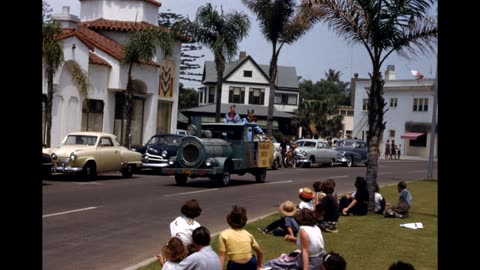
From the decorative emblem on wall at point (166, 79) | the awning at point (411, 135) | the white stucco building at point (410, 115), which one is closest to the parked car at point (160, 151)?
the decorative emblem on wall at point (166, 79)

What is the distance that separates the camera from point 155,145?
28984 millimetres

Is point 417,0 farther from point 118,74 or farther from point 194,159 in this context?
point 118,74

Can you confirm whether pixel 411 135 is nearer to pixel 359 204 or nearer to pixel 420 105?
pixel 420 105

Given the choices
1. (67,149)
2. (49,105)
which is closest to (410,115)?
(49,105)

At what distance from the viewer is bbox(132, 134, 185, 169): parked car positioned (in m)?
28.2

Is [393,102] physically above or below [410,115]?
Answer: above

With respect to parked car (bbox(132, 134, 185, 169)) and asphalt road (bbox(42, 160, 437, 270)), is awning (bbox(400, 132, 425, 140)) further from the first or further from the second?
parked car (bbox(132, 134, 185, 169))

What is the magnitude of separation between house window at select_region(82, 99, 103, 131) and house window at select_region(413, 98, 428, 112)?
135ft

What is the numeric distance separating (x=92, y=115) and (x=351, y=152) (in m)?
15.8

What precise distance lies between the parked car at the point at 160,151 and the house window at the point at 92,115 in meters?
5.70

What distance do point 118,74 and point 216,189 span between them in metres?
14.7

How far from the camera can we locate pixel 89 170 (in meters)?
23.7

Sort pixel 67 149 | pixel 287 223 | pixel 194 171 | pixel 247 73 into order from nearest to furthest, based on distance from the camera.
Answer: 1. pixel 287 223
2. pixel 194 171
3. pixel 67 149
4. pixel 247 73

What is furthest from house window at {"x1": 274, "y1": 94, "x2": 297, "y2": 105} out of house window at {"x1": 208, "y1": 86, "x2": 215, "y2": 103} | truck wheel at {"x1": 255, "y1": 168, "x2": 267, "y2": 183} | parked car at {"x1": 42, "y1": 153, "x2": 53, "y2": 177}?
parked car at {"x1": 42, "y1": 153, "x2": 53, "y2": 177}
